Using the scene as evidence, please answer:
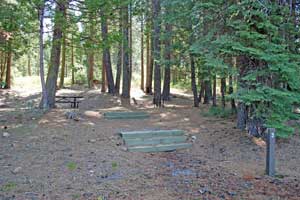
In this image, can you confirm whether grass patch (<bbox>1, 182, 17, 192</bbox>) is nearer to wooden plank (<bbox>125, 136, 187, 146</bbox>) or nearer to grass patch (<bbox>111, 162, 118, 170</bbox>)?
grass patch (<bbox>111, 162, 118, 170</bbox>)

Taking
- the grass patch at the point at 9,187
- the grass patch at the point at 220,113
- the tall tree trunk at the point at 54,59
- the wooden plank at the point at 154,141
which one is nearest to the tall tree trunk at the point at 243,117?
the wooden plank at the point at 154,141

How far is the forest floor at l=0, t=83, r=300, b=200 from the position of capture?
4.48m

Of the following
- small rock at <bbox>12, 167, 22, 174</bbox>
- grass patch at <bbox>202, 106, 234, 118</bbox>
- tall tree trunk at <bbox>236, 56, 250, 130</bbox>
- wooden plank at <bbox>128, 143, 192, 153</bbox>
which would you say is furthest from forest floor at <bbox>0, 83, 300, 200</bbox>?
grass patch at <bbox>202, 106, 234, 118</bbox>

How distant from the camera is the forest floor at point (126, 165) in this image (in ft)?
14.7

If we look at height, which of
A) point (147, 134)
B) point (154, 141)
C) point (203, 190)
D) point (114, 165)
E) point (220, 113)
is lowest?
point (203, 190)

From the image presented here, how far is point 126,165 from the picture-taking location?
5727mm

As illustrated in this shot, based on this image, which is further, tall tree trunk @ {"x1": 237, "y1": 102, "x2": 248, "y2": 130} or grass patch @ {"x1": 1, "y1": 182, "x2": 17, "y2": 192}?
tall tree trunk @ {"x1": 237, "y1": 102, "x2": 248, "y2": 130}

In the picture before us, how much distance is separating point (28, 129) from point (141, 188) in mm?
4187

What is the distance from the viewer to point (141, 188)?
4648 millimetres

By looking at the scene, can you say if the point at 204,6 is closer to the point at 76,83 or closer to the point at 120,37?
the point at 120,37

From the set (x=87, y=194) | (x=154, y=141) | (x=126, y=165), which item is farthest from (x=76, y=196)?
(x=154, y=141)

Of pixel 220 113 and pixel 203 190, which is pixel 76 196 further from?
pixel 220 113

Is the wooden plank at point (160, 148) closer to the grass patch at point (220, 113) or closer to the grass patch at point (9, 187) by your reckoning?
the grass patch at point (9, 187)

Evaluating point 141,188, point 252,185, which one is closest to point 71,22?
point 141,188
